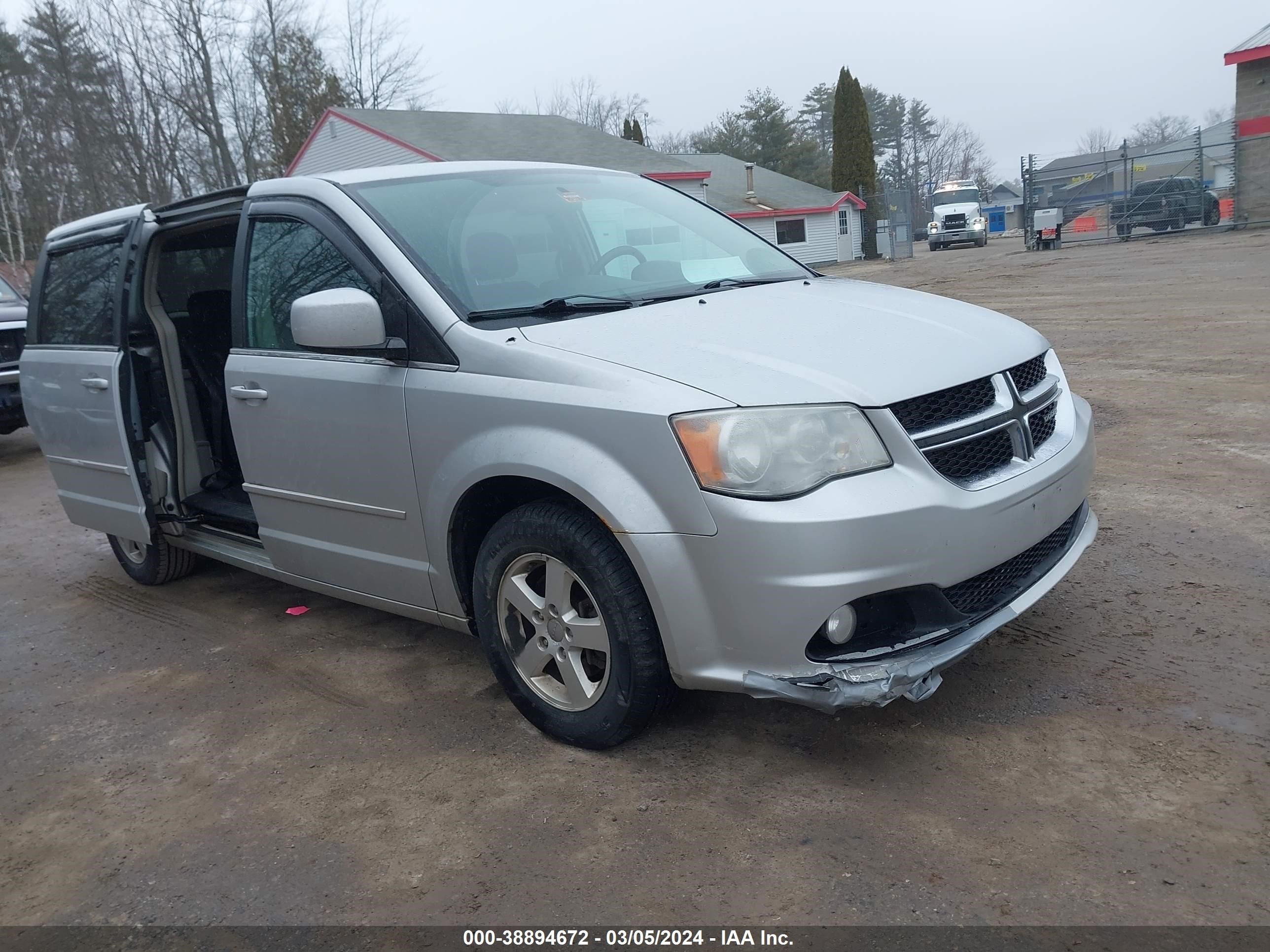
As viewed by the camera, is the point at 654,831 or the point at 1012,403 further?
the point at 1012,403

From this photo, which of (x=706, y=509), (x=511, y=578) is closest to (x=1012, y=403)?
(x=706, y=509)

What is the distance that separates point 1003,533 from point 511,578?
1.45 metres

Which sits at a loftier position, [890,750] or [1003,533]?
[1003,533]

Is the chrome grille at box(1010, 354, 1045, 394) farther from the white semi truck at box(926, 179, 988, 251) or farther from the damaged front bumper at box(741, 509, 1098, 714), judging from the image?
the white semi truck at box(926, 179, 988, 251)

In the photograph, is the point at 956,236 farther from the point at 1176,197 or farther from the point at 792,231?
the point at 1176,197

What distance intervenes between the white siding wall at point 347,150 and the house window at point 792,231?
18.6 metres

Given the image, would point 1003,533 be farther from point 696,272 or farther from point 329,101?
point 329,101

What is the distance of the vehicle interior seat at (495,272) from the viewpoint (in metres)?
3.30

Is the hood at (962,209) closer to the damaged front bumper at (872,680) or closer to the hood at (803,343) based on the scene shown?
the hood at (803,343)

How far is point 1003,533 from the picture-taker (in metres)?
2.78

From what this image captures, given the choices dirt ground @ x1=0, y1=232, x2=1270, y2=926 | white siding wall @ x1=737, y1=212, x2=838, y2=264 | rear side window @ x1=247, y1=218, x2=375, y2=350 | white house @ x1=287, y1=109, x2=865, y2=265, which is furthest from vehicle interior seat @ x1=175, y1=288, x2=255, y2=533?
white siding wall @ x1=737, y1=212, x2=838, y2=264

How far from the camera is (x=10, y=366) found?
9797 mm

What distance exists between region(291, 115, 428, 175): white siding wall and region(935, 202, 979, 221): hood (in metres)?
23.2

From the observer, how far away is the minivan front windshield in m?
3.36
